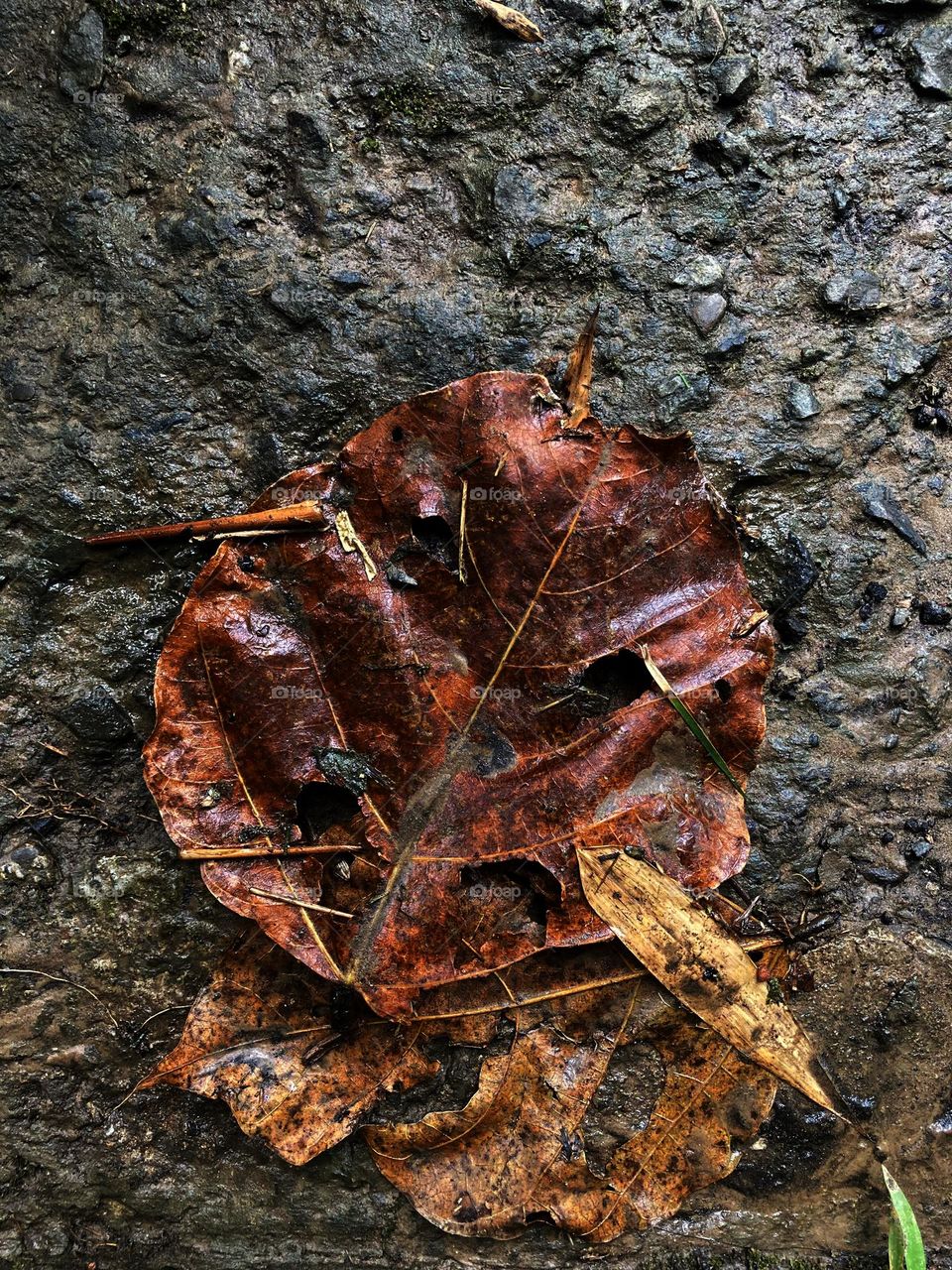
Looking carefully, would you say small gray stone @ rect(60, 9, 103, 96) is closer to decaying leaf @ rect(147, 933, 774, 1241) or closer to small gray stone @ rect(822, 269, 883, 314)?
small gray stone @ rect(822, 269, 883, 314)

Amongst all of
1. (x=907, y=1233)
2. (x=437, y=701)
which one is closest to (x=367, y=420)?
(x=437, y=701)

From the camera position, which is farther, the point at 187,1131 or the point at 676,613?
the point at 187,1131

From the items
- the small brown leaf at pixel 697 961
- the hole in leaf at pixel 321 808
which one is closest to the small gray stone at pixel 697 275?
the small brown leaf at pixel 697 961

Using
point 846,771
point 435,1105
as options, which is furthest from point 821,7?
point 435,1105

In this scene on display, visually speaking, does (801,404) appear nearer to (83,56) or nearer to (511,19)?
(511,19)

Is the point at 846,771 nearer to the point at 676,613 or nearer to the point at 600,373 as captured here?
the point at 676,613

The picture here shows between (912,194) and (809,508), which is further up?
(912,194)
